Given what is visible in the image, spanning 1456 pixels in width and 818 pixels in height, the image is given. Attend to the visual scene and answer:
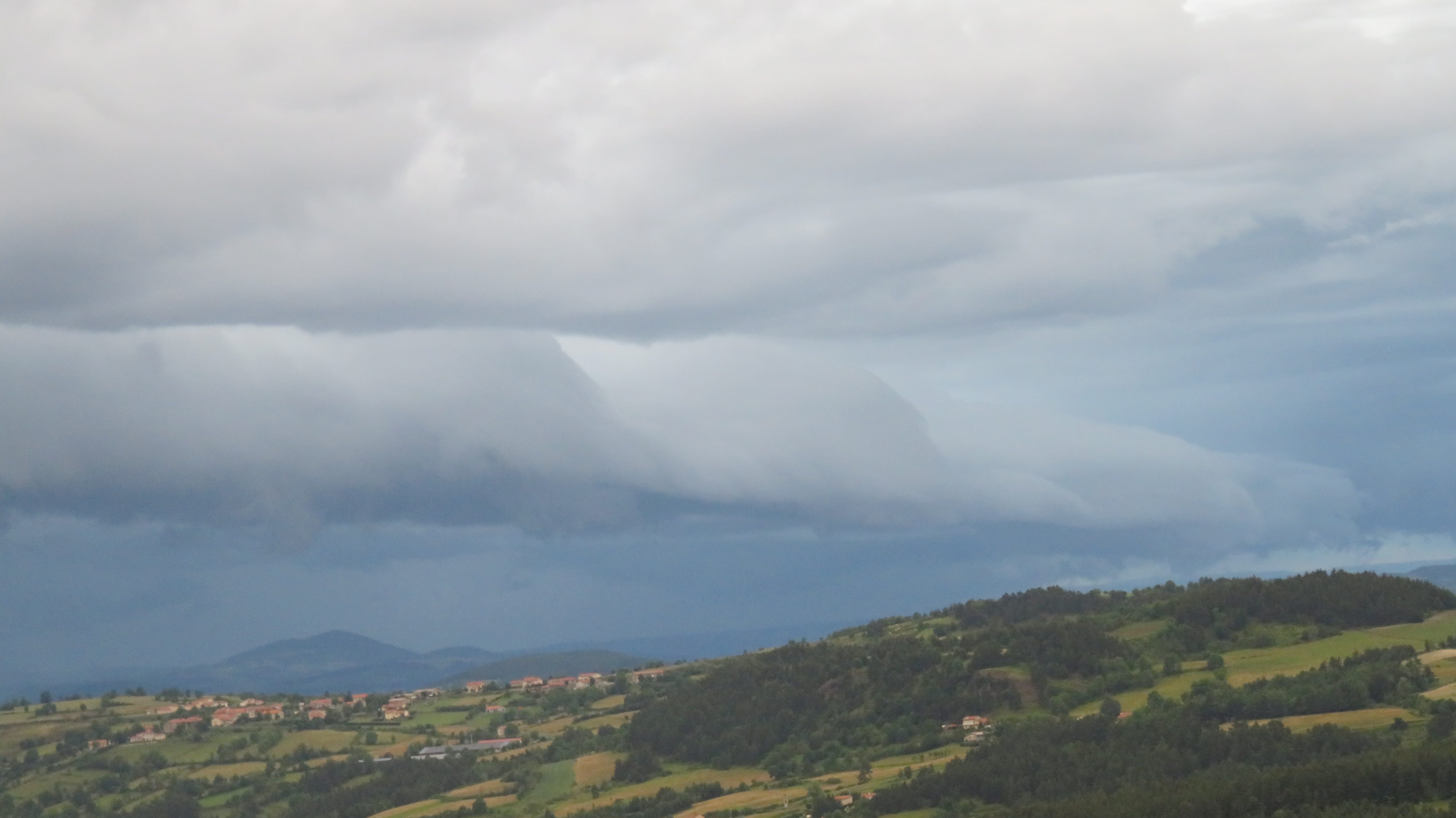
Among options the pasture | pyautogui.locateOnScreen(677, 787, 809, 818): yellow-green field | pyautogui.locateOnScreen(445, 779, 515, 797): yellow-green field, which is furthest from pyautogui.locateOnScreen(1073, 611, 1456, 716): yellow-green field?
pyautogui.locateOnScreen(445, 779, 515, 797): yellow-green field

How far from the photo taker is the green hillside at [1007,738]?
96.6m

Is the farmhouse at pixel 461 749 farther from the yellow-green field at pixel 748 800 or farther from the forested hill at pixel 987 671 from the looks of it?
the yellow-green field at pixel 748 800

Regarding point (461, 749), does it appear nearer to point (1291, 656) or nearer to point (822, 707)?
point (822, 707)

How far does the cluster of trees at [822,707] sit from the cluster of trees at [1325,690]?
25.9 metres

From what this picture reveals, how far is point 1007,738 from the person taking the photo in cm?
12031

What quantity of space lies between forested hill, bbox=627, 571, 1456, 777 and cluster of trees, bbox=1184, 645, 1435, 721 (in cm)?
1681

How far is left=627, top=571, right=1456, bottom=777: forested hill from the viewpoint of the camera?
145375 mm

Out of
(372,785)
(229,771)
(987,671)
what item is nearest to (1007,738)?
(987,671)

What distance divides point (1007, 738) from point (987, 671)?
101 feet

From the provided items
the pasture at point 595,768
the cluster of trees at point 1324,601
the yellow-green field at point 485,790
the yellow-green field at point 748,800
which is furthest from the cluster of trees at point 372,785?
the cluster of trees at point 1324,601

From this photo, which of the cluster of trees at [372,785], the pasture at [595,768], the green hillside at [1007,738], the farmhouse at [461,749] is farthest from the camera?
the farmhouse at [461,749]

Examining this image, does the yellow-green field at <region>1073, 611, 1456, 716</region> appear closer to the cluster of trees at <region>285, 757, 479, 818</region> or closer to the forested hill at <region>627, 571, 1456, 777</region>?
the forested hill at <region>627, 571, 1456, 777</region>

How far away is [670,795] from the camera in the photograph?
13838 cm

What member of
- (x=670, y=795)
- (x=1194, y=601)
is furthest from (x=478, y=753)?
(x=1194, y=601)
